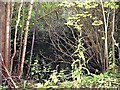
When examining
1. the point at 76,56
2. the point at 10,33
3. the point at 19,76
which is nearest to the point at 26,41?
the point at 10,33

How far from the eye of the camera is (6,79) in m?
3.23

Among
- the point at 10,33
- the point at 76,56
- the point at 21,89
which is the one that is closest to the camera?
the point at 21,89

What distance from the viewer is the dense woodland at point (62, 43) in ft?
11.2

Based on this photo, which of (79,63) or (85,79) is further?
(79,63)

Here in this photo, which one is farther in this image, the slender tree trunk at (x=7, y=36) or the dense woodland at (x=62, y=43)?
the dense woodland at (x=62, y=43)

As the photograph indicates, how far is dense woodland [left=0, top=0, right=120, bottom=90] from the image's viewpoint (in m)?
3.43

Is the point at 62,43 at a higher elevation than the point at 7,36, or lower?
lower

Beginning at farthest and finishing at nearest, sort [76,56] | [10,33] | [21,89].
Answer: [76,56] → [10,33] → [21,89]

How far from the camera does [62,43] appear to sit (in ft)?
12.5

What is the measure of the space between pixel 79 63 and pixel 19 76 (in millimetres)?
813

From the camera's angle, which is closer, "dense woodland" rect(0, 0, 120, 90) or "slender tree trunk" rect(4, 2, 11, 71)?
"slender tree trunk" rect(4, 2, 11, 71)

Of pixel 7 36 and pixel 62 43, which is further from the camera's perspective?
pixel 62 43

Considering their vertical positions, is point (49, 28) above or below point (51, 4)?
below

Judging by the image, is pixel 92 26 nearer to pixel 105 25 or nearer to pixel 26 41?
pixel 105 25
